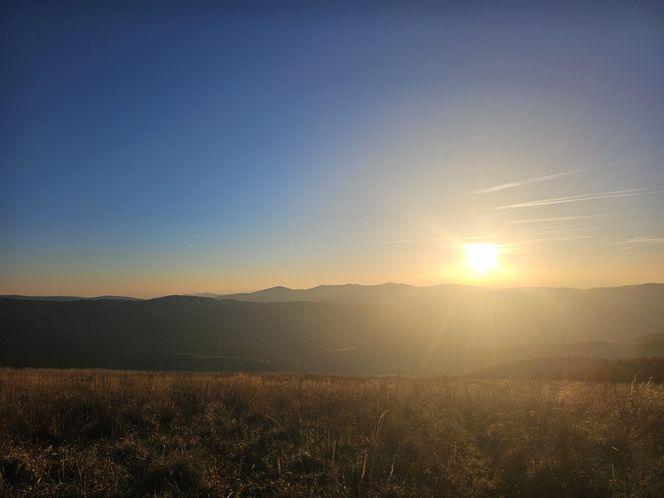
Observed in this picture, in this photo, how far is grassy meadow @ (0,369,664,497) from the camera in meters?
4.41

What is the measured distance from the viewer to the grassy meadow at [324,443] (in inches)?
173

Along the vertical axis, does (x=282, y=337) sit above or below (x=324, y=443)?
below

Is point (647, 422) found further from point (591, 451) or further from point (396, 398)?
point (396, 398)

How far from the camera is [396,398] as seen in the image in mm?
7969

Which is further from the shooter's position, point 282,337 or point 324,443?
point 282,337

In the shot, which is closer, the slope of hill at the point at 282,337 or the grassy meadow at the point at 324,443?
the grassy meadow at the point at 324,443

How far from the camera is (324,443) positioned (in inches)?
217

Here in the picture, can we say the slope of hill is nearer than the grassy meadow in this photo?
No

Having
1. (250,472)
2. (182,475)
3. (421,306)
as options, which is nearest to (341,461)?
(250,472)

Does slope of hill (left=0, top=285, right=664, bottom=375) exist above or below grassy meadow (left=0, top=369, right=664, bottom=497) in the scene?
below

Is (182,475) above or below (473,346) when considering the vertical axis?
above

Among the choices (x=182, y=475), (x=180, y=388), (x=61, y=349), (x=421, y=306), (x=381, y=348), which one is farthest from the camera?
(x=421, y=306)

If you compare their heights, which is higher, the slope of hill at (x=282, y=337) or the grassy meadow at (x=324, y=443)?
the grassy meadow at (x=324, y=443)

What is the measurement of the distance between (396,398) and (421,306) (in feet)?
329
